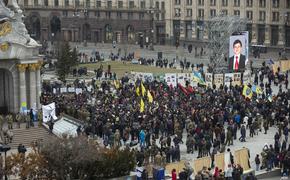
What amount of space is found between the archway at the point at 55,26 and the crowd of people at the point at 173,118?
2800 inches

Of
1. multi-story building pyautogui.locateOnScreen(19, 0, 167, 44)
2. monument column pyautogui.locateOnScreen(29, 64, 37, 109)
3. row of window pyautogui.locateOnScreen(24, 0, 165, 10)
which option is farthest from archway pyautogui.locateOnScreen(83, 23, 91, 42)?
monument column pyautogui.locateOnScreen(29, 64, 37, 109)

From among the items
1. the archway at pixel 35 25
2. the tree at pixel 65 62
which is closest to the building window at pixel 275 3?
the tree at pixel 65 62

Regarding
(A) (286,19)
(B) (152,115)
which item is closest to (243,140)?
(B) (152,115)

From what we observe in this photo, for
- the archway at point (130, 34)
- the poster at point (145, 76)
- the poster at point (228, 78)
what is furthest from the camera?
the archway at point (130, 34)

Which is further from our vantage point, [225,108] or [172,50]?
[172,50]

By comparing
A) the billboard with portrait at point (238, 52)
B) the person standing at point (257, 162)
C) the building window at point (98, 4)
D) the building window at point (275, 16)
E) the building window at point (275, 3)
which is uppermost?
the building window at point (98, 4)

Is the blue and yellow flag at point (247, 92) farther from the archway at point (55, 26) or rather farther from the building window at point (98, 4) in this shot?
the archway at point (55, 26)

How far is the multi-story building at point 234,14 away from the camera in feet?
358

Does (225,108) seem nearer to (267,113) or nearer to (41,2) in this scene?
(267,113)

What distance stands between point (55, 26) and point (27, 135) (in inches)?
3326

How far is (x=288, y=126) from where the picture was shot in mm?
51188

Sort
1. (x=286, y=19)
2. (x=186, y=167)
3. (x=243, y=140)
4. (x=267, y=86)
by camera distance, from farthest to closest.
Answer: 1. (x=286, y=19)
2. (x=267, y=86)
3. (x=243, y=140)
4. (x=186, y=167)

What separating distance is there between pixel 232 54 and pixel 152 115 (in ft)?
60.8

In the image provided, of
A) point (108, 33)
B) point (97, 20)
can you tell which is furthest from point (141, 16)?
point (97, 20)
